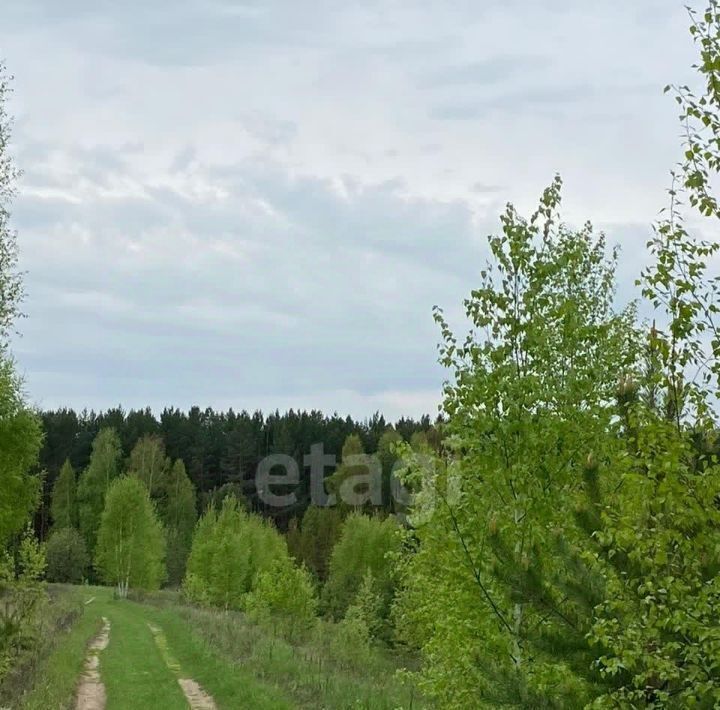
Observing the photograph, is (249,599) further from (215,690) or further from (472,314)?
(472,314)

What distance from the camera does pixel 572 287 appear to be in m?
15.6

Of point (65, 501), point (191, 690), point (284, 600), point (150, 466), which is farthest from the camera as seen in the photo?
point (150, 466)

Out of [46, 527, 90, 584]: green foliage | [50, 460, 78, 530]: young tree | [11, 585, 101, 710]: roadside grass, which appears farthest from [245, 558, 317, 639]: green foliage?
[50, 460, 78, 530]: young tree

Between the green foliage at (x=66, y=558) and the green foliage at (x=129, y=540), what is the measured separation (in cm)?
1039

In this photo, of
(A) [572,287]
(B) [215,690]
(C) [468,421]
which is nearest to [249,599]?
(B) [215,690]

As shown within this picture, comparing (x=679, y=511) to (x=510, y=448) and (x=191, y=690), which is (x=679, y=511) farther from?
(x=191, y=690)

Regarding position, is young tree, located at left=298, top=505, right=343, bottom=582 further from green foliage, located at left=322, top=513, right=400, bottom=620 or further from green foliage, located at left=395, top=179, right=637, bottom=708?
green foliage, located at left=395, top=179, right=637, bottom=708

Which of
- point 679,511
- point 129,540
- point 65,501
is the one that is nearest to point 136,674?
point 679,511

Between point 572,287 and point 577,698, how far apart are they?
8.44m

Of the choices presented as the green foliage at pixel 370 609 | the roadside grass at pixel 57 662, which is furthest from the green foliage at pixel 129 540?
the roadside grass at pixel 57 662

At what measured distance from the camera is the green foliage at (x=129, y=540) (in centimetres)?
6412

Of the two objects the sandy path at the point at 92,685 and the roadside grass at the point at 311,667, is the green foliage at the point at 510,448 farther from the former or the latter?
the sandy path at the point at 92,685

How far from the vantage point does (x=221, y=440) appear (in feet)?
400

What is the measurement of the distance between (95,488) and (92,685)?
234 ft
